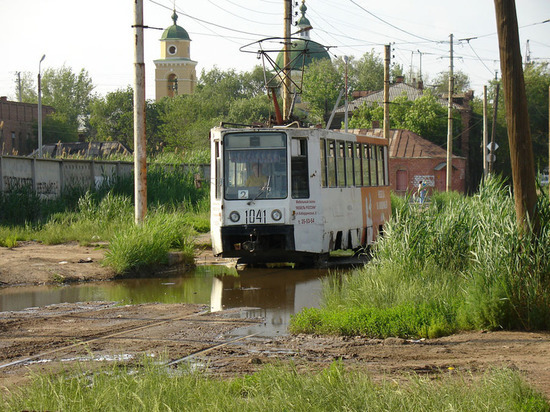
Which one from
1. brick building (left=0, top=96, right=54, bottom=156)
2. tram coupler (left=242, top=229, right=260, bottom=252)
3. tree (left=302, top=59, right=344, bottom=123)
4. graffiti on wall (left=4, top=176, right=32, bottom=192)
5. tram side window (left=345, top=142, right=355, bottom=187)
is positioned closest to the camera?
tram coupler (left=242, top=229, right=260, bottom=252)

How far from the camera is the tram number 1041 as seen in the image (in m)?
17.2

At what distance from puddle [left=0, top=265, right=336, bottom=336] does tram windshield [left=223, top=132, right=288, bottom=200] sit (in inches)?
71.0

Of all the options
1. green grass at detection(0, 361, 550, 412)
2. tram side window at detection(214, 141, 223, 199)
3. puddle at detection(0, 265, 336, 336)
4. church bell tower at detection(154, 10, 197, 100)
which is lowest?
puddle at detection(0, 265, 336, 336)

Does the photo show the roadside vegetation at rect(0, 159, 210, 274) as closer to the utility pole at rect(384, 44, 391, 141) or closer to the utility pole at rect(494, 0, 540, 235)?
the utility pole at rect(494, 0, 540, 235)

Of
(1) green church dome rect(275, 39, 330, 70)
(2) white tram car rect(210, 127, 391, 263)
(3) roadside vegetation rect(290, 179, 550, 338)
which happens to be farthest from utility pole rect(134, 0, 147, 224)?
(3) roadside vegetation rect(290, 179, 550, 338)

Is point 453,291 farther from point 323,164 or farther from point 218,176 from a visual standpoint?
point 218,176

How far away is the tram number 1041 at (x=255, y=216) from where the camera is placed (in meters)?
17.2

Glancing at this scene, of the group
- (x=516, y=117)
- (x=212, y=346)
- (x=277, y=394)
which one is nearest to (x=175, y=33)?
(x=516, y=117)

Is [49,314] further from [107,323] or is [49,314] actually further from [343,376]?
[343,376]

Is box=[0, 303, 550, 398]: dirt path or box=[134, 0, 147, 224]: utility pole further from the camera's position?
box=[134, 0, 147, 224]: utility pole

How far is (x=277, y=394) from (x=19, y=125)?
8260 cm

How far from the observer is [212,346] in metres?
9.01

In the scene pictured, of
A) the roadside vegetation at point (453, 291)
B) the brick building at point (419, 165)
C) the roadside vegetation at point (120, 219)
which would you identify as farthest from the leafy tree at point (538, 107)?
the roadside vegetation at point (453, 291)

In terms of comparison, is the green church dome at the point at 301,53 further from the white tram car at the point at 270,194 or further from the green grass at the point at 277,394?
the green grass at the point at 277,394
